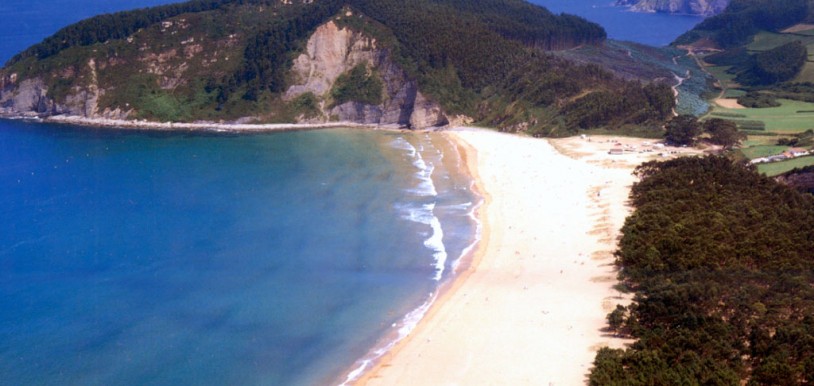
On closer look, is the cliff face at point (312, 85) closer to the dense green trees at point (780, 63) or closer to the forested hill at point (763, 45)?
the forested hill at point (763, 45)

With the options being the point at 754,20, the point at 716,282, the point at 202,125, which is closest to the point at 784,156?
the point at 716,282

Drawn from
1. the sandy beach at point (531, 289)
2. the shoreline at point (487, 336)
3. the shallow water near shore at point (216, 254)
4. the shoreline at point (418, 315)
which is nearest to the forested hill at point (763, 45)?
the sandy beach at point (531, 289)

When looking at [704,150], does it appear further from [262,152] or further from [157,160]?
[157,160]

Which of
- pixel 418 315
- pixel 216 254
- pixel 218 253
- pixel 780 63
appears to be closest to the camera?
pixel 418 315

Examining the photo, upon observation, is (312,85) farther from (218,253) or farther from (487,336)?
(487,336)

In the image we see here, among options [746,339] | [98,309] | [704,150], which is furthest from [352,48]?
[746,339]
